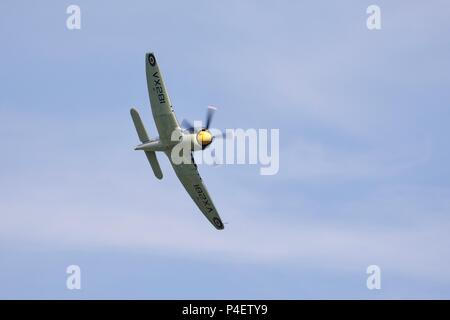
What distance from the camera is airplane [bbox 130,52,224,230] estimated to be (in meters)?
67.2

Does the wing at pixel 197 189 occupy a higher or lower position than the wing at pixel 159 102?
lower

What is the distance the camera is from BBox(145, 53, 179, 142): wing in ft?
226

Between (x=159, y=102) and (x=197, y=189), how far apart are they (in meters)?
8.17

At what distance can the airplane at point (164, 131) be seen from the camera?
67.2 meters

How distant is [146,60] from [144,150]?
6977mm

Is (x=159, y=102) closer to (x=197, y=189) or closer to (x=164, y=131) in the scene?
(x=164, y=131)

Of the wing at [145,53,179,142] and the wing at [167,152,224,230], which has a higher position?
the wing at [145,53,179,142]

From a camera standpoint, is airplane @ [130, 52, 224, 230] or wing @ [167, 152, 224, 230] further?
wing @ [167, 152, 224, 230]

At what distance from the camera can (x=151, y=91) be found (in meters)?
70.0

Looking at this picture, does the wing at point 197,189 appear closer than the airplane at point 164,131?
No

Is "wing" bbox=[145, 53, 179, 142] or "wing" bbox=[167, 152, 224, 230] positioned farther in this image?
"wing" bbox=[167, 152, 224, 230]

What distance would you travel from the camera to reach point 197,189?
73.2 metres
